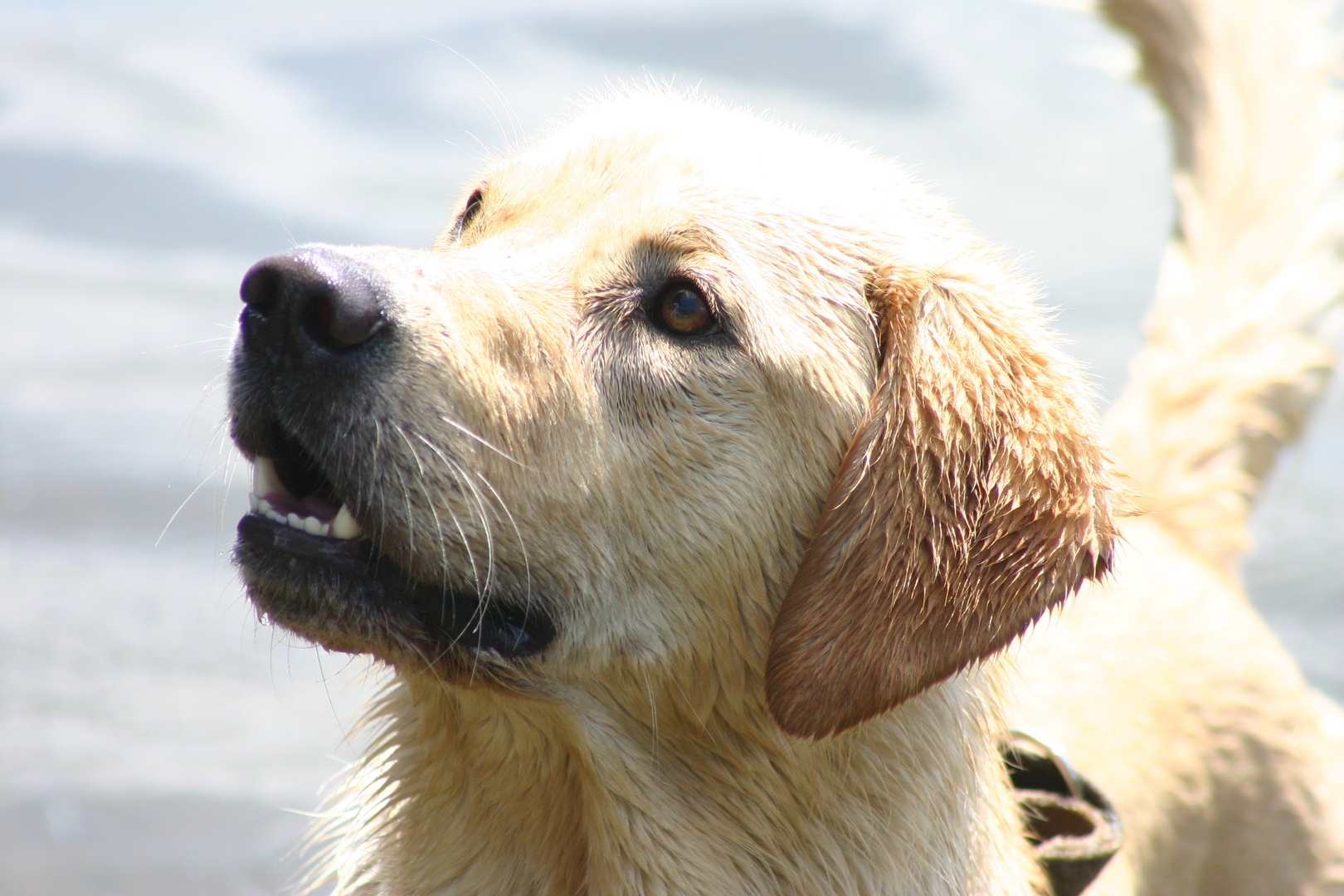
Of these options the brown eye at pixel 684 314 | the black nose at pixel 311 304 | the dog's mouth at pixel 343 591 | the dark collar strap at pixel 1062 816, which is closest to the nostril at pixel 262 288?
the black nose at pixel 311 304

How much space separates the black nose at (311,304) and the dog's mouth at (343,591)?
0.68ft

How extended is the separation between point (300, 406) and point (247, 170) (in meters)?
6.93

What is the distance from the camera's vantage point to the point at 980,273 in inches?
113

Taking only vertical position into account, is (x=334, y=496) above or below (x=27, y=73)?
above

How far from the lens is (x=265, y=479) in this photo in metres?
2.53

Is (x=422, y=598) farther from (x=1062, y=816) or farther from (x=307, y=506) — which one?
(x=1062, y=816)

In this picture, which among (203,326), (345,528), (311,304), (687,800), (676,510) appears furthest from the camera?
(203,326)

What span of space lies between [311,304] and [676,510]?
793mm

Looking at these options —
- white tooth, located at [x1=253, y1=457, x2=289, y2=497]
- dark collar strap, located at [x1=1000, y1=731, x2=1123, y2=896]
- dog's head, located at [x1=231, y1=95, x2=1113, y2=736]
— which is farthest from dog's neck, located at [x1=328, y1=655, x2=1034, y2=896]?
white tooth, located at [x1=253, y1=457, x2=289, y2=497]

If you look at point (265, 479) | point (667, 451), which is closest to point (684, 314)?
point (667, 451)

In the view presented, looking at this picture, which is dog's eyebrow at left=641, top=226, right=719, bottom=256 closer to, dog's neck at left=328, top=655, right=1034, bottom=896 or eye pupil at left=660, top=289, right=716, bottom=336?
eye pupil at left=660, top=289, right=716, bottom=336

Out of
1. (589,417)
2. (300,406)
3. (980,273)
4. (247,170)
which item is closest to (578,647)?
(589,417)

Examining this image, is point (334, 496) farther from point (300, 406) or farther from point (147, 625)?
point (147, 625)

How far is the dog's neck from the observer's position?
8.91ft
